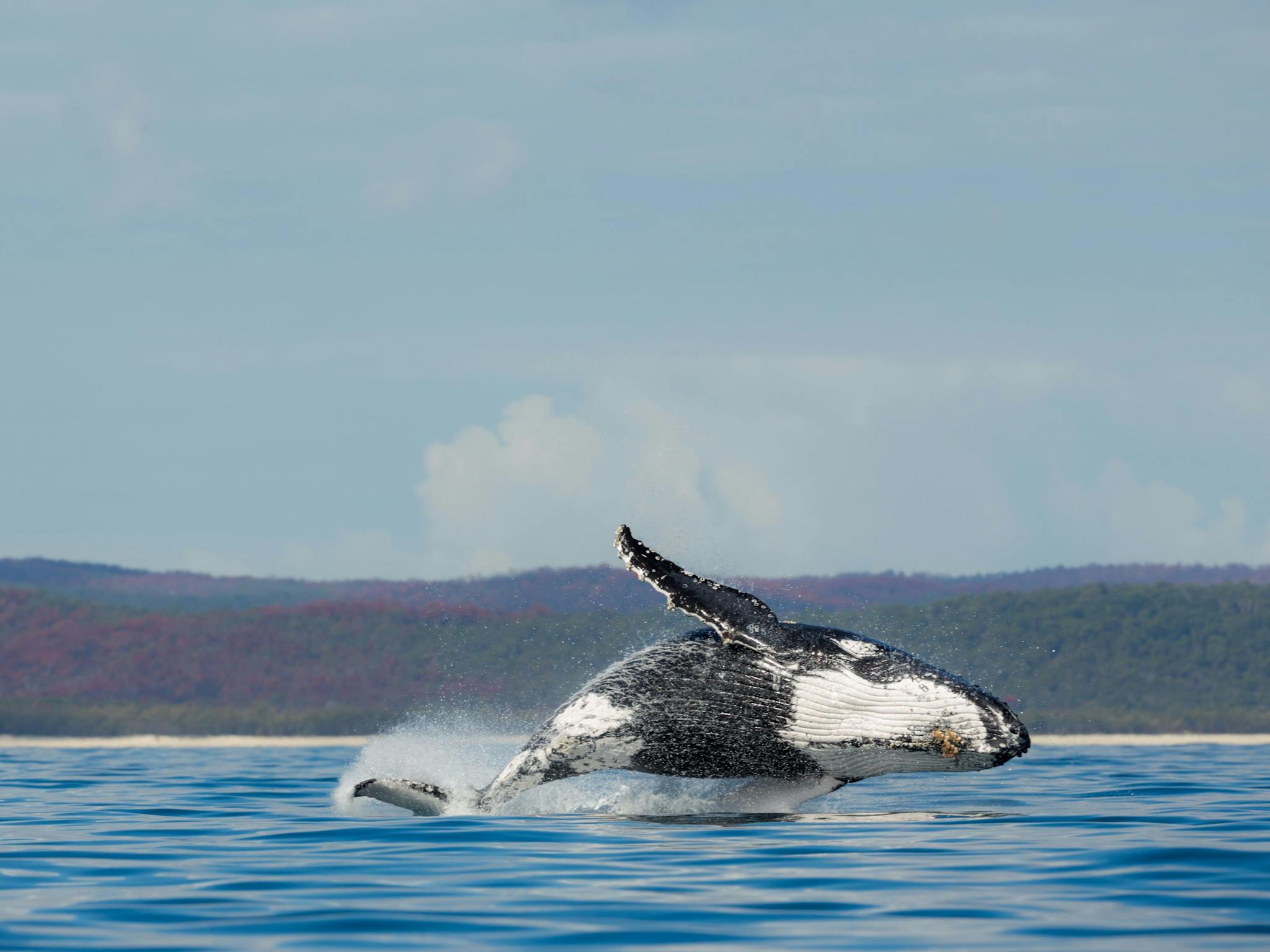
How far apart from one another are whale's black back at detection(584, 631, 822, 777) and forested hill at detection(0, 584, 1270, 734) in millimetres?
52930

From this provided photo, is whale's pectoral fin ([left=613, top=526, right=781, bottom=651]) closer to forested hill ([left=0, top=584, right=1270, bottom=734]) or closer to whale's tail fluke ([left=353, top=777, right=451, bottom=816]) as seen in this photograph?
whale's tail fluke ([left=353, top=777, right=451, bottom=816])

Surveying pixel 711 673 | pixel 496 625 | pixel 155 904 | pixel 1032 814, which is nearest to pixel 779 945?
pixel 155 904

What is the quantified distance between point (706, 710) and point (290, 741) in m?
49.2

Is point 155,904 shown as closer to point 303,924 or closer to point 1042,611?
point 303,924

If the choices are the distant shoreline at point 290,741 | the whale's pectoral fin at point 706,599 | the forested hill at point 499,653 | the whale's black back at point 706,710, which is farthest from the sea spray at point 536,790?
the forested hill at point 499,653

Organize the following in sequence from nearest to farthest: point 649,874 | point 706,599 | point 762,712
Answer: point 649,874
point 706,599
point 762,712

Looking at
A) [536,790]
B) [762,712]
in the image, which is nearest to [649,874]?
[762,712]

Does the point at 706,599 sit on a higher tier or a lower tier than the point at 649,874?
higher

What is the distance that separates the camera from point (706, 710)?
15.8m

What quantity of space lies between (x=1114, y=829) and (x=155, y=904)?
872 centimetres

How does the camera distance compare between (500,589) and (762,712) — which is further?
(500,589)

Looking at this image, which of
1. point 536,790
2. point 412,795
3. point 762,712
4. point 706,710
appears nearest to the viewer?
point 762,712

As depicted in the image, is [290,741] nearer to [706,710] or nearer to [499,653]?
[499,653]

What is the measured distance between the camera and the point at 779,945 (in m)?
9.41
